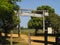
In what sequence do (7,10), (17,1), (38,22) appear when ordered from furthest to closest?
(38,22)
(17,1)
(7,10)

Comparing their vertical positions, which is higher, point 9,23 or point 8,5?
point 8,5

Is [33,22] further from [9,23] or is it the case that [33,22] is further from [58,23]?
[9,23]

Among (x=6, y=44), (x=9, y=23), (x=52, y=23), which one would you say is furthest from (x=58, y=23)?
(x=6, y=44)

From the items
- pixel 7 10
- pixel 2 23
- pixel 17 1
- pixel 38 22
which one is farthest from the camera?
pixel 38 22

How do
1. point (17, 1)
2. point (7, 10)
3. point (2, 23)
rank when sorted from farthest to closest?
point (2, 23), point (17, 1), point (7, 10)

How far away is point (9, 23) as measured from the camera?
112ft

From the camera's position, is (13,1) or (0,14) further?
(13,1)

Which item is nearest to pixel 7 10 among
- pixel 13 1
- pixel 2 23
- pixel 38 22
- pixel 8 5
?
pixel 8 5

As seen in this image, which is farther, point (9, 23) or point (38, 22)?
point (38, 22)

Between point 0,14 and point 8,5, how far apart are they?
4.74 ft

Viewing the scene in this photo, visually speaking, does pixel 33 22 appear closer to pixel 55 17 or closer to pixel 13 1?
pixel 55 17

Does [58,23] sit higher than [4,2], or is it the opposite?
[4,2]

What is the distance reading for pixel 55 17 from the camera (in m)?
67.1

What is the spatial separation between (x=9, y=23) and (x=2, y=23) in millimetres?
1301
